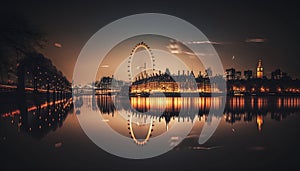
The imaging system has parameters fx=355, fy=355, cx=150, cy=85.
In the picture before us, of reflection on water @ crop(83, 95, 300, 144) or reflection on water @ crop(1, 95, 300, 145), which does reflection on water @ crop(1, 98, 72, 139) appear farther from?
reflection on water @ crop(83, 95, 300, 144)

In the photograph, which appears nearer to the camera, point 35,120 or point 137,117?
point 35,120

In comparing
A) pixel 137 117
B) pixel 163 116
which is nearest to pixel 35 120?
pixel 137 117

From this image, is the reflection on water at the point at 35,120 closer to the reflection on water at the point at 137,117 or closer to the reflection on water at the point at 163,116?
the reflection on water at the point at 137,117

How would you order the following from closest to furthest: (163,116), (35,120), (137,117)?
(35,120)
(163,116)
(137,117)

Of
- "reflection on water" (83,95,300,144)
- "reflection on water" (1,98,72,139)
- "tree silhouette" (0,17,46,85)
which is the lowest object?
"reflection on water" (83,95,300,144)

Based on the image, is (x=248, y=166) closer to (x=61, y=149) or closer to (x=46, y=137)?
(x=61, y=149)

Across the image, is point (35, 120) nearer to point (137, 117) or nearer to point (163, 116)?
point (137, 117)

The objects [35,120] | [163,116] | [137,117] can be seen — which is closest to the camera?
[35,120]

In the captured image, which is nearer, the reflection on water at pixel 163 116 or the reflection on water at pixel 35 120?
the reflection on water at pixel 35 120

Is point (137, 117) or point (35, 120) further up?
point (35, 120)

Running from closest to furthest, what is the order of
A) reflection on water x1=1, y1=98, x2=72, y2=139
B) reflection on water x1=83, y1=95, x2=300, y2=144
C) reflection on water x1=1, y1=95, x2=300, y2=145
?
reflection on water x1=1, y1=98, x2=72, y2=139 < reflection on water x1=1, y1=95, x2=300, y2=145 < reflection on water x1=83, y1=95, x2=300, y2=144

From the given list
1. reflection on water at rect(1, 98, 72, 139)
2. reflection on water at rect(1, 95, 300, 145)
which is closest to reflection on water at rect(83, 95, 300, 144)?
reflection on water at rect(1, 95, 300, 145)

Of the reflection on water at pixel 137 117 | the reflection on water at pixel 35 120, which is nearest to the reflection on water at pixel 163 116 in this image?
the reflection on water at pixel 137 117

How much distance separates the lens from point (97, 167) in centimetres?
990
